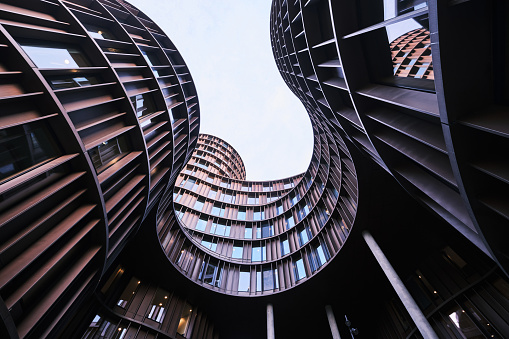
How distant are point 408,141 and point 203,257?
24.1 metres

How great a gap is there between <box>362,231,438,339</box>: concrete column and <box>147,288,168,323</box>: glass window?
18232 mm

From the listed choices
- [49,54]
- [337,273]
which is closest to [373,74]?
[49,54]

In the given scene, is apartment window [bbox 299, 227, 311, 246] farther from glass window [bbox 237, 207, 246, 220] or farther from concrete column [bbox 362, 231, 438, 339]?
glass window [bbox 237, 207, 246, 220]

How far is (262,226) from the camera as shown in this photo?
33.6 meters

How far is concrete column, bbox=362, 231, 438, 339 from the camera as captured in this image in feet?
38.2

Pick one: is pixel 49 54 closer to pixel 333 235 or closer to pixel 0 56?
pixel 0 56

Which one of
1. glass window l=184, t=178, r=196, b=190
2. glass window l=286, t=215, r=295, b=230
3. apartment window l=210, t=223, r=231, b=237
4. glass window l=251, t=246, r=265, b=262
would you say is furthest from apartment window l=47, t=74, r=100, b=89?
glass window l=184, t=178, r=196, b=190

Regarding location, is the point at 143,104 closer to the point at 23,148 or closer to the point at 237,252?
the point at 23,148

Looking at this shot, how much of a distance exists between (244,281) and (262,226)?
9996 mm

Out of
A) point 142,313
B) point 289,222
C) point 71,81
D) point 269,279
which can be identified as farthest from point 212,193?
point 71,81

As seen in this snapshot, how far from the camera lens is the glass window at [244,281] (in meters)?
24.2

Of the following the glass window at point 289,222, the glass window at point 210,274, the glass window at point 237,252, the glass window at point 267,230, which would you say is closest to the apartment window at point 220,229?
the glass window at point 237,252

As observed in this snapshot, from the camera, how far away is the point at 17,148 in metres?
6.60

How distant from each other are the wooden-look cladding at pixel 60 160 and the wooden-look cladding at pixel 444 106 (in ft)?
33.7
